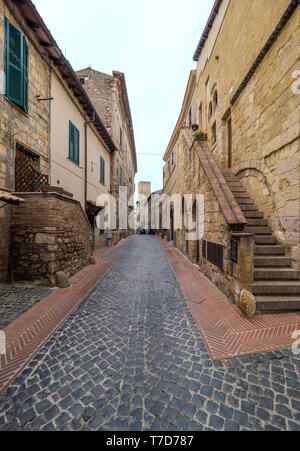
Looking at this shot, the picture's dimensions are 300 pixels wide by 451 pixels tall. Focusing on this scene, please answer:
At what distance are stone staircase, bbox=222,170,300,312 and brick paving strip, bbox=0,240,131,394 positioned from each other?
155 inches

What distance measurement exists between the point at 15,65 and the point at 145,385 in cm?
836

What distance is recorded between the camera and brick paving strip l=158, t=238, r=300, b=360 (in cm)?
263

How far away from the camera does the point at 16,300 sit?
4.15m

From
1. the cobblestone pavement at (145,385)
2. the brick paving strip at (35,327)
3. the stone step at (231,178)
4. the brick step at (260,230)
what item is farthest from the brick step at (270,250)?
the brick paving strip at (35,327)

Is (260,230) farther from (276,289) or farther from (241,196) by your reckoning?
(276,289)

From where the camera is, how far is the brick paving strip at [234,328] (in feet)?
8.63

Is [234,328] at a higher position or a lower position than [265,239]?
lower

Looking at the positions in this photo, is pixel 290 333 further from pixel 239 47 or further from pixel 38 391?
pixel 239 47

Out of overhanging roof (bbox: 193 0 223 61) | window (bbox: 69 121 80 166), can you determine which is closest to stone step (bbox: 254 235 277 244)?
window (bbox: 69 121 80 166)

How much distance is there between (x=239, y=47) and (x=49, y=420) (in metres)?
11.5

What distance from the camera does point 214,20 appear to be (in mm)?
10164
